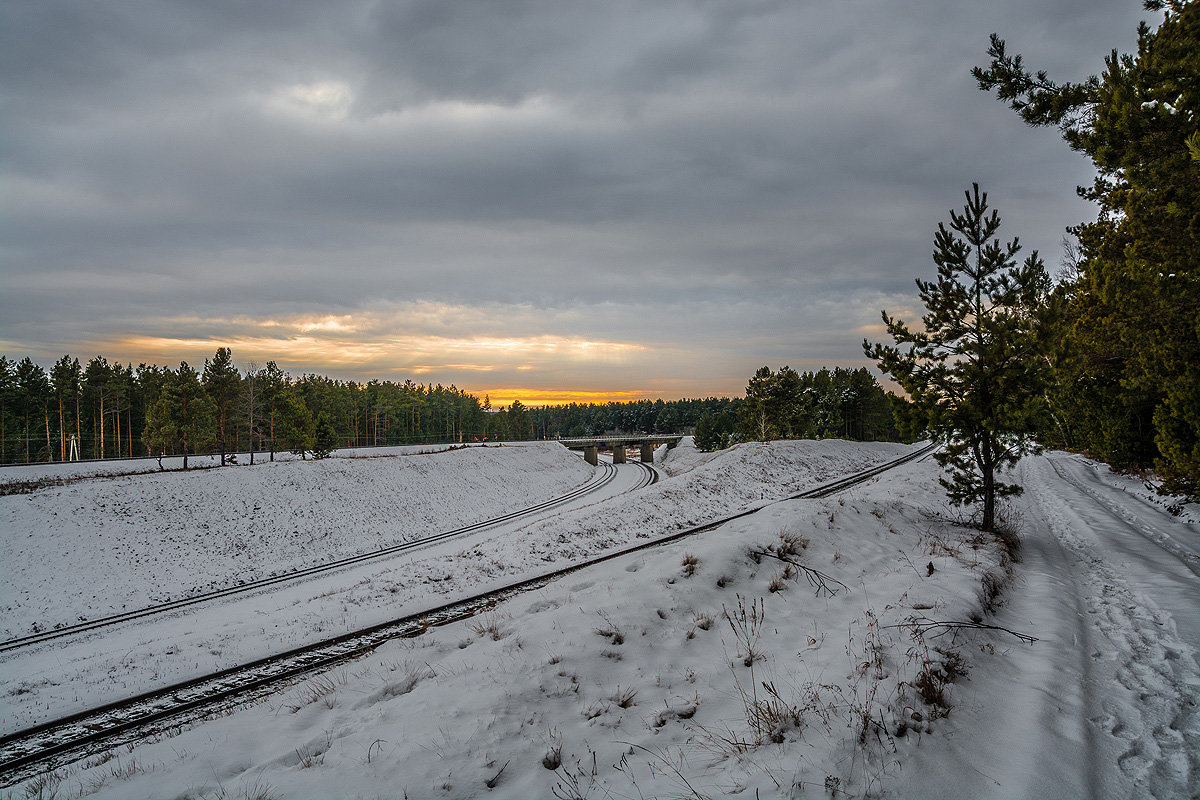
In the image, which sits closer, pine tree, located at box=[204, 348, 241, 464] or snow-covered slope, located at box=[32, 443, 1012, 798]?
snow-covered slope, located at box=[32, 443, 1012, 798]

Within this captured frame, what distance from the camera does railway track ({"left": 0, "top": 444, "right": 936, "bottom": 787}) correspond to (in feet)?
25.8

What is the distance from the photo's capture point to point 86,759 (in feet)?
23.3

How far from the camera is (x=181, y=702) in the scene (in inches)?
355

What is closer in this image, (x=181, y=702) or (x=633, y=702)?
(x=633, y=702)

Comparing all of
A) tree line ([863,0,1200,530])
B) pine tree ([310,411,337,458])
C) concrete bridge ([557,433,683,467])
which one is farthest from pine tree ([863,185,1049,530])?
concrete bridge ([557,433,683,467])

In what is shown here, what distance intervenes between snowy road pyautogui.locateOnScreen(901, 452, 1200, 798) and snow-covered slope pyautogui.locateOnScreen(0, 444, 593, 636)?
2842 centimetres

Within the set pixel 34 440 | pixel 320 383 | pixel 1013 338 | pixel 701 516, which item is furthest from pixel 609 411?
pixel 1013 338

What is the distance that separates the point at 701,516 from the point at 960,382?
1295cm

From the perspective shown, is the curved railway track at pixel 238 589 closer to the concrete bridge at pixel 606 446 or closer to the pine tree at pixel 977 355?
the pine tree at pixel 977 355

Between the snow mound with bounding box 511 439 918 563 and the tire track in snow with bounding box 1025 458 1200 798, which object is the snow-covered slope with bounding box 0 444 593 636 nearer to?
the snow mound with bounding box 511 439 918 563

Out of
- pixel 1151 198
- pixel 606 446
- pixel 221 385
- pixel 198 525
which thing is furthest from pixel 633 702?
pixel 606 446

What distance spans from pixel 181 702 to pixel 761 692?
403 inches

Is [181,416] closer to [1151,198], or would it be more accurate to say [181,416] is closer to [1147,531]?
[1151,198]

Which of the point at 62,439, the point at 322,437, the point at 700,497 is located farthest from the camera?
the point at 62,439
